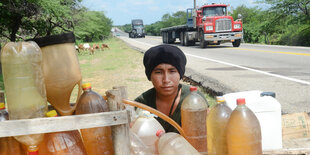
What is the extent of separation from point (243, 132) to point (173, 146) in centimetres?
38

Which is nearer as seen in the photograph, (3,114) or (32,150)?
(32,150)

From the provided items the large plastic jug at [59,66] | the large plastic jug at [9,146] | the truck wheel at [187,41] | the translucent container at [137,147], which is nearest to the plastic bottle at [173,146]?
the translucent container at [137,147]

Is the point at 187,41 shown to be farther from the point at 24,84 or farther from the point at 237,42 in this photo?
the point at 24,84

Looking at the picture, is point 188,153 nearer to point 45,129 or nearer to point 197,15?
point 45,129

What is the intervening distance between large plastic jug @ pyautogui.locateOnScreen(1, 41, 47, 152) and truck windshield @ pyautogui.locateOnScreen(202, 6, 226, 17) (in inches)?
833

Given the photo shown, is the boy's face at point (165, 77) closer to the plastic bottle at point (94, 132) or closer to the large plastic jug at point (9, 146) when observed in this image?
the plastic bottle at point (94, 132)

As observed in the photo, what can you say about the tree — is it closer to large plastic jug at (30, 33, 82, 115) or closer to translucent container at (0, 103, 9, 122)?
large plastic jug at (30, 33, 82, 115)

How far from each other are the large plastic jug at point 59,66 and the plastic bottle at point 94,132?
123mm

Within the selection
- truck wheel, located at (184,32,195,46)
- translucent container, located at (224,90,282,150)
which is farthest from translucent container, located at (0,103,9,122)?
truck wheel, located at (184,32,195,46)

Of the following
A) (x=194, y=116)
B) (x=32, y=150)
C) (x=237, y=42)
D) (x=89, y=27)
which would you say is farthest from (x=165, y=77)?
(x=89, y=27)

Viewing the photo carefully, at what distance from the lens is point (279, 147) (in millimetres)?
1947

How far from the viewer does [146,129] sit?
75.2 inches

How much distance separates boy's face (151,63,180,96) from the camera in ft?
7.78

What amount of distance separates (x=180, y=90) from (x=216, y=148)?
0.90 meters
